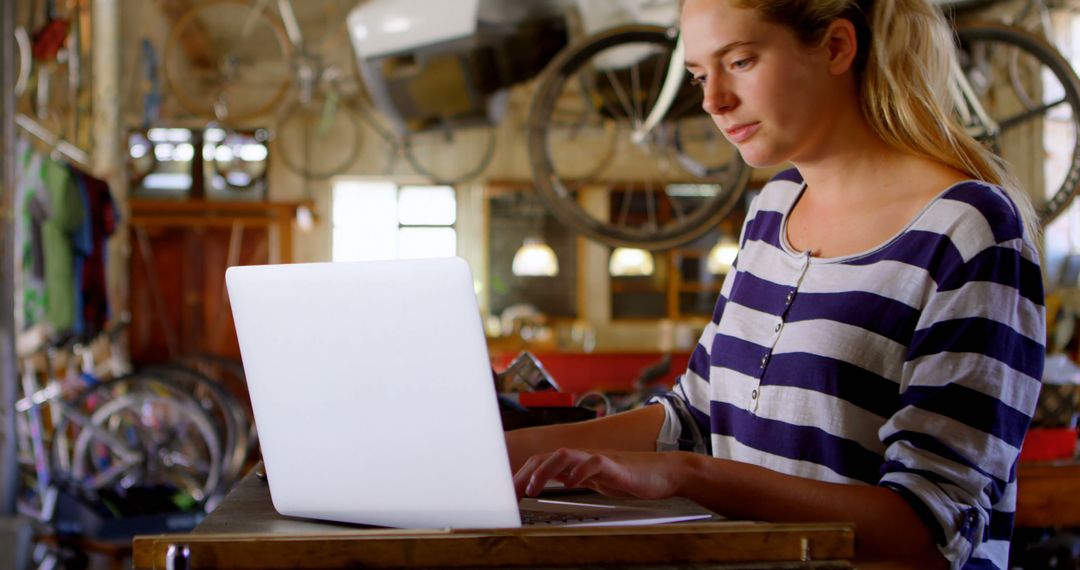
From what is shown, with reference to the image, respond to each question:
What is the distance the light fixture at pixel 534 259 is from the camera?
11289 mm

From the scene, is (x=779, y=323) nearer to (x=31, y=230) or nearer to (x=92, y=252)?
(x=31, y=230)

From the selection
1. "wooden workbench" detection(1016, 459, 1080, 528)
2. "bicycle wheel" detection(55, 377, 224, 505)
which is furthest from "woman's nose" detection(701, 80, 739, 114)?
"bicycle wheel" detection(55, 377, 224, 505)

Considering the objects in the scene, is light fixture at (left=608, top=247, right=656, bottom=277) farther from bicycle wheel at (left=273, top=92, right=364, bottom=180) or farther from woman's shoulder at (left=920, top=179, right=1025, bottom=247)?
woman's shoulder at (left=920, top=179, right=1025, bottom=247)

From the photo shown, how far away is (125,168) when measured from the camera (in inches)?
311

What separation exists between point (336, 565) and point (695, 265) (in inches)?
452

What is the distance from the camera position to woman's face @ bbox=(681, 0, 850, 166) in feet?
3.76

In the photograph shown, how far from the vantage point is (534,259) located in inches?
445

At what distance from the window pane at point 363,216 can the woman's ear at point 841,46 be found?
425 inches

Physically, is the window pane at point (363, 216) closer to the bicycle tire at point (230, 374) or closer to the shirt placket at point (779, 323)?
the bicycle tire at point (230, 374)

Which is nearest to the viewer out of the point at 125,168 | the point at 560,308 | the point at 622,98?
→ the point at 622,98

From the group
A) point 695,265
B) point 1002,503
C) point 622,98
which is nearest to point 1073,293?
point 695,265

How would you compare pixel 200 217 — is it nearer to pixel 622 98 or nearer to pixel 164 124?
pixel 164 124

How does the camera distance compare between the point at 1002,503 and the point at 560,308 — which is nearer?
the point at 1002,503

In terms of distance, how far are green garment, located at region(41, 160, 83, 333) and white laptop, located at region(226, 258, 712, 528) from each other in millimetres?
4889
